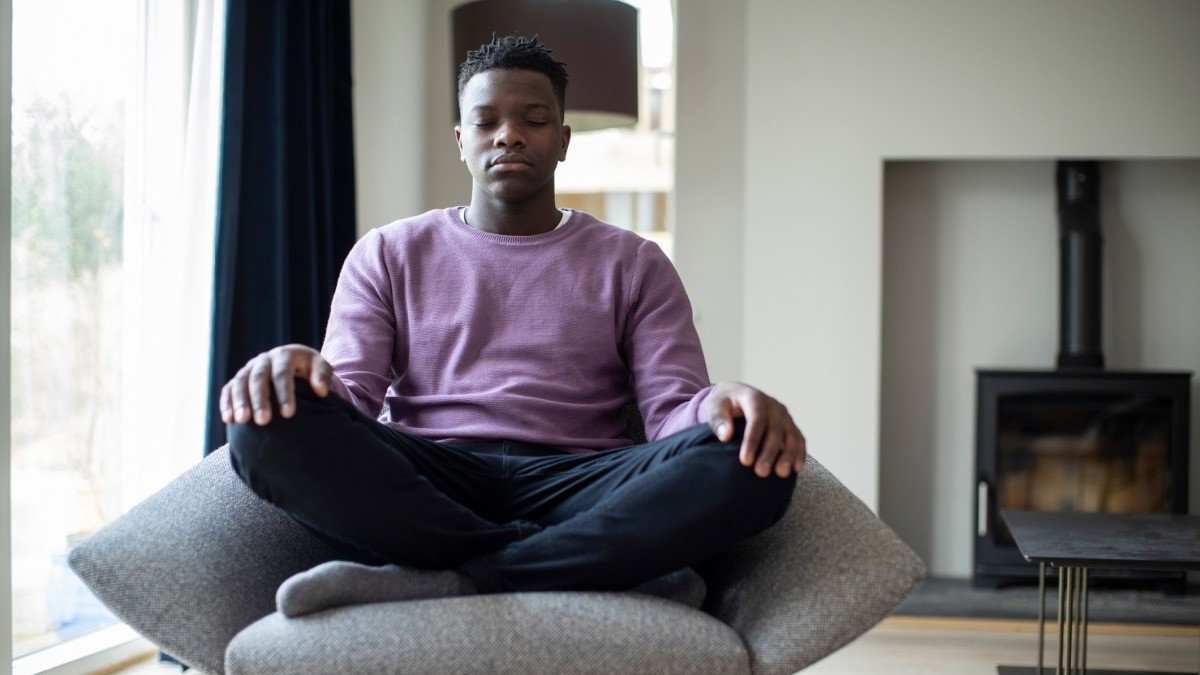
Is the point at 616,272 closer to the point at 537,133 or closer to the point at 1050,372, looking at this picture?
the point at 537,133

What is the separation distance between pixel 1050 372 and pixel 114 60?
2.77 metres

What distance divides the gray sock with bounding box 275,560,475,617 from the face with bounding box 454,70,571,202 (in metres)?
0.74

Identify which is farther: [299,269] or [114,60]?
[299,269]

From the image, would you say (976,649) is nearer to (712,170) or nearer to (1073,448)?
(1073,448)

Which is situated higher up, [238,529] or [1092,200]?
[1092,200]

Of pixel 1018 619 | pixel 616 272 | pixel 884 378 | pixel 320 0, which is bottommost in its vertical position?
pixel 1018 619

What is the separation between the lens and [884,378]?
412 centimetres

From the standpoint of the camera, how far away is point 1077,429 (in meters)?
3.84

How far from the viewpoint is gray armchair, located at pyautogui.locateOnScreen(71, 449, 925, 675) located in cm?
127

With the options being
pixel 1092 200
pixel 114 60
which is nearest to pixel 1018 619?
pixel 1092 200

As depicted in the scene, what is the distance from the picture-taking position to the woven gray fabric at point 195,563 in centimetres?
137

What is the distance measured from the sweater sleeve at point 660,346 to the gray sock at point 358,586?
44 centimetres

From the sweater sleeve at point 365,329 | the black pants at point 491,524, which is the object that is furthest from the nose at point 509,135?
the black pants at point 491,524

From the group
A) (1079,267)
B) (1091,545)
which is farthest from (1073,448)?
(1091,545)
